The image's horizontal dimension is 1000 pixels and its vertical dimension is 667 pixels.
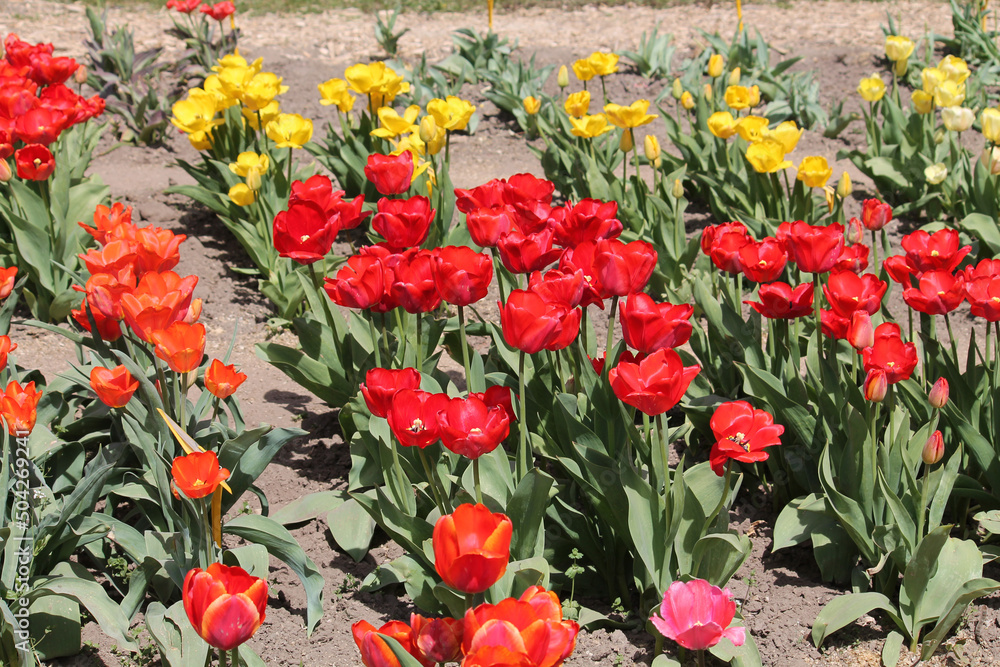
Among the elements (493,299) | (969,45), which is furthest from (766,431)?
(969,45)

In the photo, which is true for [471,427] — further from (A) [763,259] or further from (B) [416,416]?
(A) [763,259]

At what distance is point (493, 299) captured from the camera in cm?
391

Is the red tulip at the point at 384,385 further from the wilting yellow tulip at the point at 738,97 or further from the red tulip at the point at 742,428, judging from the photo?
the wilting yellow tulip at the point at 738,97

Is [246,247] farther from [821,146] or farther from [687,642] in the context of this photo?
[821,146]

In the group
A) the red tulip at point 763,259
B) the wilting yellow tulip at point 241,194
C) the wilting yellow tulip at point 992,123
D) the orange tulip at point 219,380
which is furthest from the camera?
the wilting yellow tulip at point 241,194

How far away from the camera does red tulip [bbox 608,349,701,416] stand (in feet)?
5.36

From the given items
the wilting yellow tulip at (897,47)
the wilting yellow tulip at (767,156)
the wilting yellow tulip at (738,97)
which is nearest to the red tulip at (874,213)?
the wilting yellow tulip at (767,156)

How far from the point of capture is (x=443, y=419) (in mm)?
1619

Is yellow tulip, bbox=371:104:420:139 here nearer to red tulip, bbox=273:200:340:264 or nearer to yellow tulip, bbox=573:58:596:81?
yellow tulip, bbox=573:58:596:81

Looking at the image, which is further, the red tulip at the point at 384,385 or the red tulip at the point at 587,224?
the red tulip at the point at 587,224

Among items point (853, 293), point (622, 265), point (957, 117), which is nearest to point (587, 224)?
point (622, 265)

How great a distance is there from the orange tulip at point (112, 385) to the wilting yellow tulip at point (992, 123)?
306cm

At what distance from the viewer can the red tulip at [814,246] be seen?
220 cm

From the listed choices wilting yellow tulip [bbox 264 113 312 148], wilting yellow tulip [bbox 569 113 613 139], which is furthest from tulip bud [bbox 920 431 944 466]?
wilting yellow tulip [bbox 264 113 312 148]
